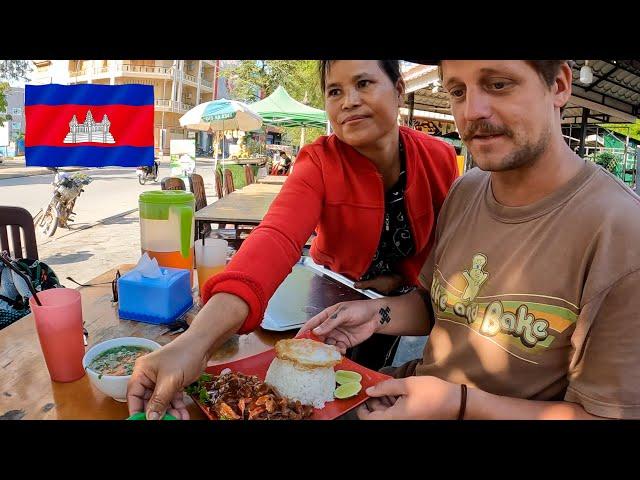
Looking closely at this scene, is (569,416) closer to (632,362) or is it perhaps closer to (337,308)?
(632,362)

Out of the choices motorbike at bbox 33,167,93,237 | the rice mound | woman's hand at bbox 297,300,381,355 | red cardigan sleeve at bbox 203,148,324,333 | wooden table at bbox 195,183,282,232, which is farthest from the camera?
motorbike at bbox 33,167,93,237

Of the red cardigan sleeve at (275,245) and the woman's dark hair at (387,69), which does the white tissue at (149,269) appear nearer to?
the red cardigan sleeve at (275,245)

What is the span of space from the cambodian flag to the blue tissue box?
101 inches

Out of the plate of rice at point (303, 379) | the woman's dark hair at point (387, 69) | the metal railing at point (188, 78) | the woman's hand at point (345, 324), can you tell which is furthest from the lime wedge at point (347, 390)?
the metal railing at point (188, 78)

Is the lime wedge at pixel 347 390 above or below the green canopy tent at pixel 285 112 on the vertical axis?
below

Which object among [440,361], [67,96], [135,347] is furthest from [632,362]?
[67,96]

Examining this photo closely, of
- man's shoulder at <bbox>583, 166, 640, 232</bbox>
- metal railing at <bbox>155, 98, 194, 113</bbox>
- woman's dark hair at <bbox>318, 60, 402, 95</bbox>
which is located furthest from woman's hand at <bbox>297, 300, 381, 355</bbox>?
metal railing at <bbox>155, 98, 194, 113</bbox>

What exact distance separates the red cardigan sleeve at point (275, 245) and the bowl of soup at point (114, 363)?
26 cm

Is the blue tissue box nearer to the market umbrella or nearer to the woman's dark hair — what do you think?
the woman's dark hair

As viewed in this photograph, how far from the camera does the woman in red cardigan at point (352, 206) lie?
1.30 m

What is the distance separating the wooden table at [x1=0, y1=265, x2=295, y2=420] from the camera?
3.73ft

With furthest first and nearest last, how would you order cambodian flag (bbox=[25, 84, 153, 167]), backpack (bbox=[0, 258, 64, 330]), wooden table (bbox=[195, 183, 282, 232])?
wooden table (bbox=[195, 183, 282, 232]) < cambodian flag (bbox=[25, 84, 153, 167]) < backpack (bbox=[0, 258, 64, 330])

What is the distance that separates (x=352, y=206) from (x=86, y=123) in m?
3.55
